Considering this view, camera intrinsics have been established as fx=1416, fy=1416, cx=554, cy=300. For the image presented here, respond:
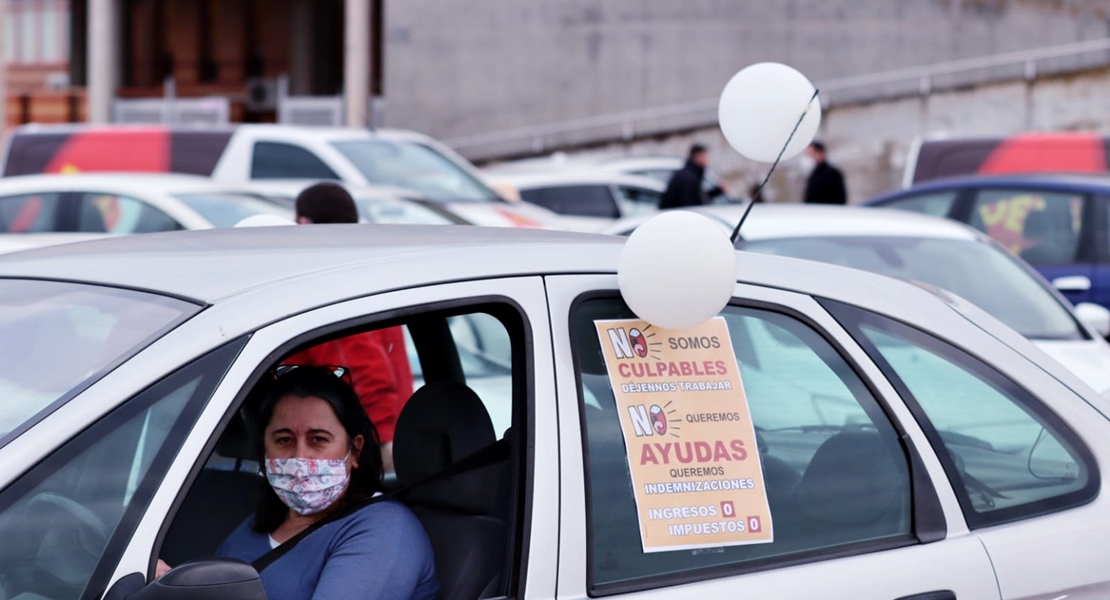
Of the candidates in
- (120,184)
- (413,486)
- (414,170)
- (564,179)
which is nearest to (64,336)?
(413,486)

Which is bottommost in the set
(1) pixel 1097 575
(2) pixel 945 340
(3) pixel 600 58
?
(1) pixel 1097 575

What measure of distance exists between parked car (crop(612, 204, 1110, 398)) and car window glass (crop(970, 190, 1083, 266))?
1.75 m

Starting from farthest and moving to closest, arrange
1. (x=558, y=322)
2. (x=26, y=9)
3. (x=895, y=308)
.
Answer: (x=26, y=9), (x=895, y=308), (x=558, y=322)

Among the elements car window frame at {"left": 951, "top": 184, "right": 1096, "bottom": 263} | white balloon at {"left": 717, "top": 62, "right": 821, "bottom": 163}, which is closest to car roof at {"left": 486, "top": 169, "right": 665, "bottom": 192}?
car window frame at {"left": 951, "top": 184, "right": 1096, "bottom": 263}

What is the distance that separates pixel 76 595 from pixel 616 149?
25.1m

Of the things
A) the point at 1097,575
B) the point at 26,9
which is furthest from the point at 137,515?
the point at 26,9

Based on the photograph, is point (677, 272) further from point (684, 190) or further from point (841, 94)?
point (841, 94)

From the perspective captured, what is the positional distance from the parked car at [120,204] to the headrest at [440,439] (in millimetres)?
5690

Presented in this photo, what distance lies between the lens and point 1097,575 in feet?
8.91

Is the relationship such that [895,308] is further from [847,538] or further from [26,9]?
[26,9]

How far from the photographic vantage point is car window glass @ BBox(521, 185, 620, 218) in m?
15.5

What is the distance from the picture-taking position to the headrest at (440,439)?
2693 mm

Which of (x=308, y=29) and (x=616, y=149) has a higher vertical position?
(x=308, y=29)

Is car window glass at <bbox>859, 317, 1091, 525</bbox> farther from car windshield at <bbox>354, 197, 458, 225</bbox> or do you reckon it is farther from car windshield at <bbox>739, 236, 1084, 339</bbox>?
car windshield at <bbox>354, 197, 458, 225</bbox>
